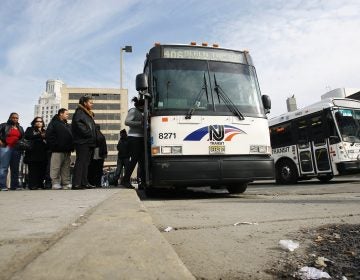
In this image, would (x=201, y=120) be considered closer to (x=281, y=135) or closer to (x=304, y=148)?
(x=304, y=148)

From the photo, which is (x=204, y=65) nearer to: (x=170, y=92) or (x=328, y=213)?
(x=170, y=92)

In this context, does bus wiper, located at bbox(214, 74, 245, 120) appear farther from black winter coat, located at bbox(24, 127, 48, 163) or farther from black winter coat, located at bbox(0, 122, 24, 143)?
black winter coat, located at bbox(0, 122, 24, 143)

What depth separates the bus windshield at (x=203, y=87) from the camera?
20.4ft

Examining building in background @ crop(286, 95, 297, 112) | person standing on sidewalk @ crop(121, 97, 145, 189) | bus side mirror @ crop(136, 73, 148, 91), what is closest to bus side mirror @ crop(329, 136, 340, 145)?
person standing on sidewalk @ crop(121, 97, 145, 189)

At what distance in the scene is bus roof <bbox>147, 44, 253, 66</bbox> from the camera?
6.66m

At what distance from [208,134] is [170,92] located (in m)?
1.00

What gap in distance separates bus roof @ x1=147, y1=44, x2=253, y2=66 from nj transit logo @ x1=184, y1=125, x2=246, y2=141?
149cm

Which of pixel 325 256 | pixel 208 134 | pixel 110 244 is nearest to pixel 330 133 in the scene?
pixel 208 134

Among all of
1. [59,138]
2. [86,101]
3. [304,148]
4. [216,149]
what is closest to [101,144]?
[59,138]

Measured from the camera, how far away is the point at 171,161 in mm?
5809

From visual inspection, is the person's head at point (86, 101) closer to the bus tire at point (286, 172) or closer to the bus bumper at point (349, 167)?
the bus bumper at point (349, 167)

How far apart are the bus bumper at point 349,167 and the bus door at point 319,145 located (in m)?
0.51

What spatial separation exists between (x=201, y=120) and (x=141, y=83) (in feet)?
3.93

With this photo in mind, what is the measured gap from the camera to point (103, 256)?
1.52 meters
